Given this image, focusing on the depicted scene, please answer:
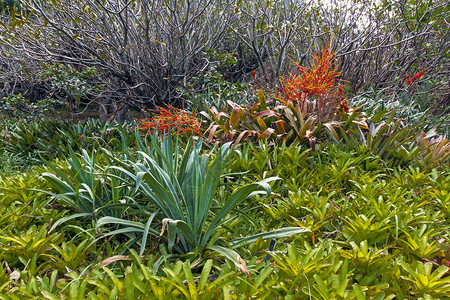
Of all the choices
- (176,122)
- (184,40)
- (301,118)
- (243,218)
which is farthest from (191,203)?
(184,40)

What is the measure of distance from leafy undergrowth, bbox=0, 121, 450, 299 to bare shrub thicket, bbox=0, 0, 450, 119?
381cm

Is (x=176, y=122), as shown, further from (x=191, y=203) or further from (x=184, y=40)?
(x=184, y=40)

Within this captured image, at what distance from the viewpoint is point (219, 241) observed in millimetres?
2002

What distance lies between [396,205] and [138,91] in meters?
5.63

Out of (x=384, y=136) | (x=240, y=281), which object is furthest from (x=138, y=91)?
(x=240, y=281)

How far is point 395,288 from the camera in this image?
150 centimetres

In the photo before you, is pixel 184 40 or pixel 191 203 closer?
pixel 191 203

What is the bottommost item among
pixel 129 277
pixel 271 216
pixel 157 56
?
pixel 271 216

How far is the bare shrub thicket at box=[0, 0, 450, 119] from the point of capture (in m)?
5.84

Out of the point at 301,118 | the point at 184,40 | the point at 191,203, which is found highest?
the point at 184,40

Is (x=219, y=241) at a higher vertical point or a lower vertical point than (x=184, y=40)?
lower

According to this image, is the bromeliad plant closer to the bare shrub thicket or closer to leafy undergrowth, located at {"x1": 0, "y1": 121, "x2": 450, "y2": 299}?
leafy undergrowth, located at {"x1": 0, "y1": 121, "x2": 450, "y2": 299}

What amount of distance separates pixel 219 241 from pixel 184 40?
5.10 metres

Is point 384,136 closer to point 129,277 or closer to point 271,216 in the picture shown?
point 271,216
